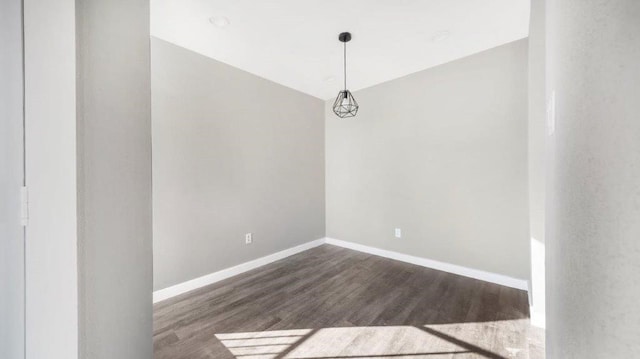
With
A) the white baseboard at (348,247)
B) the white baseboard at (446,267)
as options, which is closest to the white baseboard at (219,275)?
the white baseboard at (348,247)

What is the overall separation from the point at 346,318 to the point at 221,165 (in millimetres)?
2077

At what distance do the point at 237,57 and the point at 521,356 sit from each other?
3.63m

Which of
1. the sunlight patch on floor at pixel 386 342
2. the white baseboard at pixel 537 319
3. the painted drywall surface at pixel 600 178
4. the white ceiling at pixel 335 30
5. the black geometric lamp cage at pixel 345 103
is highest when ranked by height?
the white ceiling at pixel 335 30

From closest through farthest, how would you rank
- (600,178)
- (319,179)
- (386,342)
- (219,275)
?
(600,178)
(386,342)
(219,275)
(319,179)

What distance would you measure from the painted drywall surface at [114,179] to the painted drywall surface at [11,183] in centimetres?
15

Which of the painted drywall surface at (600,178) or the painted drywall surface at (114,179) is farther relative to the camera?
the painted drywall surface at (114,179)

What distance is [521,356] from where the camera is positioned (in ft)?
5.47

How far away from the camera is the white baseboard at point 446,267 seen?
2.64m

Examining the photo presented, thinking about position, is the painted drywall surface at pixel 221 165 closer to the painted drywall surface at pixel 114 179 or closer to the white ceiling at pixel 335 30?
the white ceiling at pixel 335 30

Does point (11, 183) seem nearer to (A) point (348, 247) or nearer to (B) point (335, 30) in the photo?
(B) point (335, 30)

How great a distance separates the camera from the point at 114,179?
0.92 m

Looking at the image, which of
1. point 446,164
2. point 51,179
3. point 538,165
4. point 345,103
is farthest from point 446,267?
point 51,179

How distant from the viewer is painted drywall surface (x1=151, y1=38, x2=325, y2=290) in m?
2.46

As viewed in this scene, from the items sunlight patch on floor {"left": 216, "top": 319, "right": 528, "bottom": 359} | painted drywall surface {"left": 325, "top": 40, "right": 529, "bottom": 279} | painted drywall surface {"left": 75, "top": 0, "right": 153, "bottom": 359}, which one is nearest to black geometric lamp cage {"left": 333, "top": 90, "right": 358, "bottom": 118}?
painted drywall surface {"left": 325, "top": 40, "right": 529, "bottom": 279}
